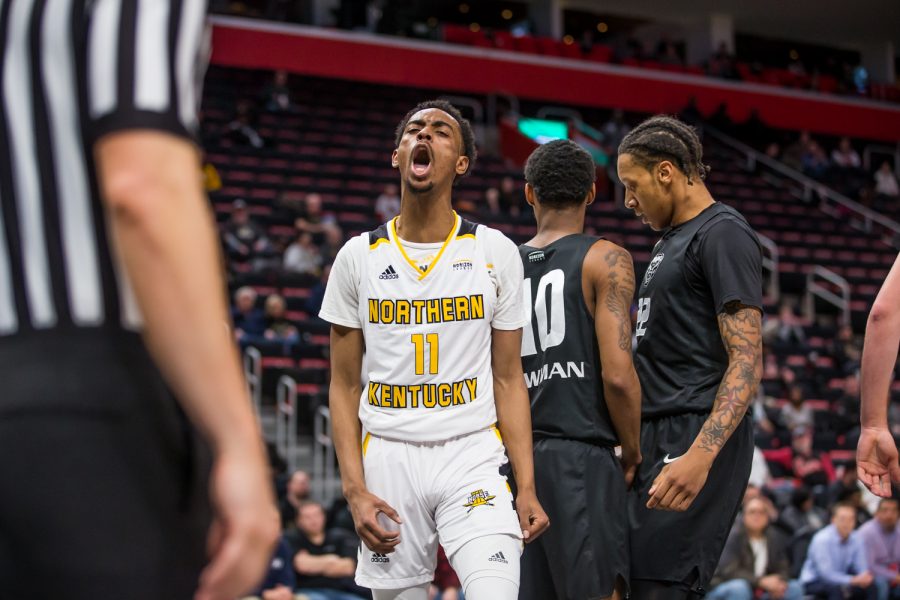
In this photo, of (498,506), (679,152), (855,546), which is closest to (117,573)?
(498,506)

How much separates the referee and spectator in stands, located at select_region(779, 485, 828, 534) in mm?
9851

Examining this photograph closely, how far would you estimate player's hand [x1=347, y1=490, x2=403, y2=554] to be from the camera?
3.97 m

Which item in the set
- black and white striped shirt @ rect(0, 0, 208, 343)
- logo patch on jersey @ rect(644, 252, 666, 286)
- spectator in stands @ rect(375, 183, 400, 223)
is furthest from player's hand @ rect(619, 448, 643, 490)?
spectator in stands @ rect(375, 183, 400, 223)

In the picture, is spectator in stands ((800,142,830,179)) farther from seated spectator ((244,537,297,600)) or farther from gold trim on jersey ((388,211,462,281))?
gold trim on jersey ((388,211,462,281))

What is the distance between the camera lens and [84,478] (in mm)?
1583

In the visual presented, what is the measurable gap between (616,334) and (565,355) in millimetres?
246

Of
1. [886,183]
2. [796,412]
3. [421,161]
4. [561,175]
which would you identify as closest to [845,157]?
[886,183]

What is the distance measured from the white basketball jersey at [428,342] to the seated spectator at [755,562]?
243 inches

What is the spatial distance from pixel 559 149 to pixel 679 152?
51 cm

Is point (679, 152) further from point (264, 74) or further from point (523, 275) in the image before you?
point (264, 74)

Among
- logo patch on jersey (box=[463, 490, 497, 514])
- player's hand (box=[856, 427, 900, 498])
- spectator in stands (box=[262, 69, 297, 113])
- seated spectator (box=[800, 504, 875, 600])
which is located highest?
spectator in stands (box=[262, 69, 297, 113])

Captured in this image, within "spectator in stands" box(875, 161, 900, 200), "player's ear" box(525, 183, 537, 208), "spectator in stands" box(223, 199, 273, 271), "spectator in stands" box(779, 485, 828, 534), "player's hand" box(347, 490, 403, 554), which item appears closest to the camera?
"player's hand" box(347, 490, 403, 554)

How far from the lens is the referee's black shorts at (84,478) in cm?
157

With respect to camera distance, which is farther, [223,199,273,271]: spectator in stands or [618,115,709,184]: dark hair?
[223,199,273,271]: spectator in stands
